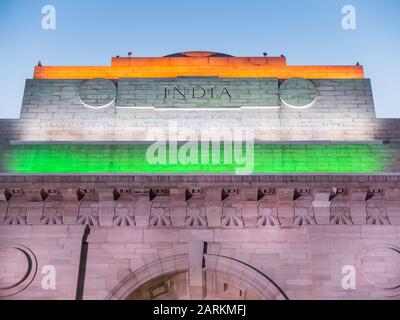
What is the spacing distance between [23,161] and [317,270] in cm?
1035

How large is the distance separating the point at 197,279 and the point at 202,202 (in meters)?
2.38

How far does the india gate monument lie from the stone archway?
0.14ft

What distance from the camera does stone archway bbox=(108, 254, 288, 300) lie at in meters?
18.0

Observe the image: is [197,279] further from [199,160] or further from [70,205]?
[70,205]

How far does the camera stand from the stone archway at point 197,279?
18.0 metres

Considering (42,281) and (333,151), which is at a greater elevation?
(333,151)

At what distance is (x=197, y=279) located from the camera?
18656 millimetres

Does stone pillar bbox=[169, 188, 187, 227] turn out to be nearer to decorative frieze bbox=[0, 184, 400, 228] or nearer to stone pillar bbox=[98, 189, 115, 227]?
decorative frieze bbox=[0, 184, 400, 228]

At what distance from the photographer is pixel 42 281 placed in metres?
18.2

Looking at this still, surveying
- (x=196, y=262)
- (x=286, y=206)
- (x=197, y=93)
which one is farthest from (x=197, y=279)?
(x=197, y=93)

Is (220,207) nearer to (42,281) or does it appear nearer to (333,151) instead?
(333,151)

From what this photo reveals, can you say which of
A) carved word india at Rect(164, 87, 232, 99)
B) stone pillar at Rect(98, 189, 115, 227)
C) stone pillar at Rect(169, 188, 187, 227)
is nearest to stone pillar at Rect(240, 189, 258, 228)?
stone pillar at Rect(169, 188, 187, 227)
